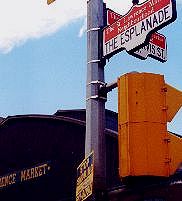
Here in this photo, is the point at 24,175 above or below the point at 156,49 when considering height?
Answer: below

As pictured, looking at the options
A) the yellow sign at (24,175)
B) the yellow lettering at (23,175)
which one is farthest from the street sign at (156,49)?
the yellow lettering at (23,175)

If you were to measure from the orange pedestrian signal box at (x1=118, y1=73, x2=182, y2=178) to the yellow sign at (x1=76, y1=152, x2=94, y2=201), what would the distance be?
0.50m

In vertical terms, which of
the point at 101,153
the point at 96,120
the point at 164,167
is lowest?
the point at 164,167

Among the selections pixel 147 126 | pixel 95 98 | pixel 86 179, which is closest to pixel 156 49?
pixel 95 98

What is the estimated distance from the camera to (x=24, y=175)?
57.9ft

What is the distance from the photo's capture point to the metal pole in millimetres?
5105

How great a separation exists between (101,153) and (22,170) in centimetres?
1308

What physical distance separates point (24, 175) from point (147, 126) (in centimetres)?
1401

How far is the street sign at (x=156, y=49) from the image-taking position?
5.81m

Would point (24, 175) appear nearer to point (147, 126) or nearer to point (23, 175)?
point (23, 175)

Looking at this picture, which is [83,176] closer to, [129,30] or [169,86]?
[169,86]

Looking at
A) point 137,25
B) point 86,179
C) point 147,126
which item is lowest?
point 86,179

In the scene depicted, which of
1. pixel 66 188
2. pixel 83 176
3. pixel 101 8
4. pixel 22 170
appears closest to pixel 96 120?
pixel 83 176

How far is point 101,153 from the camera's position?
205 inches
